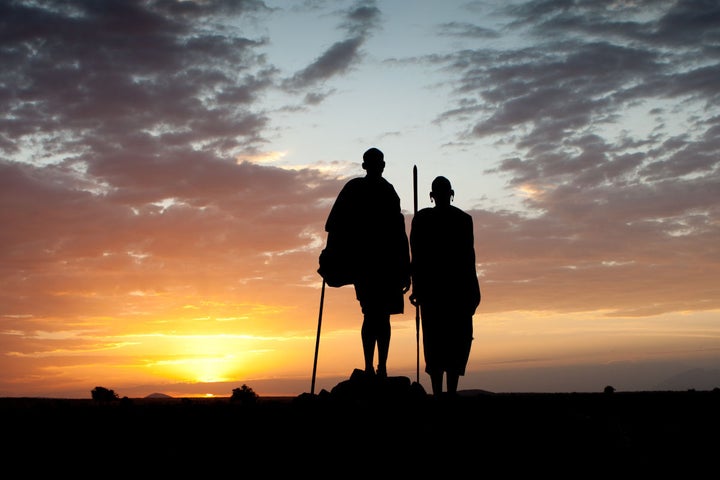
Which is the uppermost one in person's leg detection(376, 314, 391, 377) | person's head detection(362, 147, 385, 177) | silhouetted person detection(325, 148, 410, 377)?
person's head detection(362, 147, 385, 177)

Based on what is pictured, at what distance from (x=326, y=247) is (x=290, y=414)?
433 cm

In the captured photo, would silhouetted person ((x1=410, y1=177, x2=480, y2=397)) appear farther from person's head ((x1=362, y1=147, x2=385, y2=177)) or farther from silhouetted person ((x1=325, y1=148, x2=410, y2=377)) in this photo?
person's head ((x1=362, y1=147, x2=385, y2=177))

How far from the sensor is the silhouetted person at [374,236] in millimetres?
12773

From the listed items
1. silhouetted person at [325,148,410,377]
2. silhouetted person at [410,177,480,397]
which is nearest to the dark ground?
silhouetted person at [410,177,480,397]

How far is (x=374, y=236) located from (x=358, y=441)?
5.13m

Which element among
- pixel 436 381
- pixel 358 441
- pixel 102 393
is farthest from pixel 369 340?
pixel 102 393

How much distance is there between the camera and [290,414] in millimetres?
9336

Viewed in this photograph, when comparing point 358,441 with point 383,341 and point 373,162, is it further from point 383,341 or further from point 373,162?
point 373,162

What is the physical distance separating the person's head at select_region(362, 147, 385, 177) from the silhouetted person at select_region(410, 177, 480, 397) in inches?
36.7

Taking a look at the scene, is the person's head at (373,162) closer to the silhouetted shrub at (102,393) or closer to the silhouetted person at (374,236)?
the silhouetted person at (374,236)

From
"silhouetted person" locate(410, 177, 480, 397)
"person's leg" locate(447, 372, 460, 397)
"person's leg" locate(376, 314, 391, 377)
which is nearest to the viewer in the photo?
"person's leg" locate(376, 314, 391, 377)

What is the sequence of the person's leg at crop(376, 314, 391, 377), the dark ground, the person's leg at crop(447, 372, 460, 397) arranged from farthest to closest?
the person's leg at crop(447, 372, 460, 397) → the person's leg at crop(376, 314, 391, 377) → the dark ground

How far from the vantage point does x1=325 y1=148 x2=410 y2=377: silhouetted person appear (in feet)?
41.9

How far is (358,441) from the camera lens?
8.27 metres
